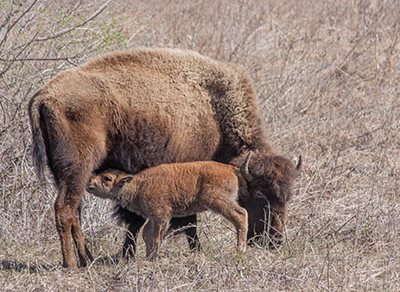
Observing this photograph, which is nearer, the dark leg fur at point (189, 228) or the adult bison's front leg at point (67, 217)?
the adult bison's front leg at point (67, 217)

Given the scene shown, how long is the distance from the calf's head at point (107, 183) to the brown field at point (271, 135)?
1.73 feet

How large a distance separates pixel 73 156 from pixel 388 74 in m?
7.09

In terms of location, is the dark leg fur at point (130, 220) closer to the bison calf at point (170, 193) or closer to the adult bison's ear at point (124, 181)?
the bison calf at point (170, 193)

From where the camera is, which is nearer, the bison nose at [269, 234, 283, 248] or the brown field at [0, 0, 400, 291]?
the brown field at [0, 0, 400, 291]

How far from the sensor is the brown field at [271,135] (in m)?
6.58

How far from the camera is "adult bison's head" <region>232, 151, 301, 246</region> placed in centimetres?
729

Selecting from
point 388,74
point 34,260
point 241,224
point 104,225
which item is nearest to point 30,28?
point 104,225

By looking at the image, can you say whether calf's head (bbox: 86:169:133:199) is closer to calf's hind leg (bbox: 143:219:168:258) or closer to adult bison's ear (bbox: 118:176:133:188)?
adult bison's ear (bbox: 118:176:133:188)

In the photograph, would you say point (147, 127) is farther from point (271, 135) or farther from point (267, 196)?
point (271, 135)

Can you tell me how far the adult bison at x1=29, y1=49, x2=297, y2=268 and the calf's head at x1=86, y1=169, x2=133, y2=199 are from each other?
0.25 feet

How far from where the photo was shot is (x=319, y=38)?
552 inches

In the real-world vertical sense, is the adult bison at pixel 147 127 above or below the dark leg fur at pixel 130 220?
above

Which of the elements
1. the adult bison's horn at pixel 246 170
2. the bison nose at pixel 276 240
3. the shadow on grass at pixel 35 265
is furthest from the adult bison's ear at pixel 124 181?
the bison nose at pixel 276 240

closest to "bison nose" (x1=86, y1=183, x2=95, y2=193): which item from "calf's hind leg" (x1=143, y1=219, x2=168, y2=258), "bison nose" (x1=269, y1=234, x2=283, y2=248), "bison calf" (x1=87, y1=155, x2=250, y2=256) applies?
"bison calf" (x1=87, y1=155, x2=250, y2=256)
